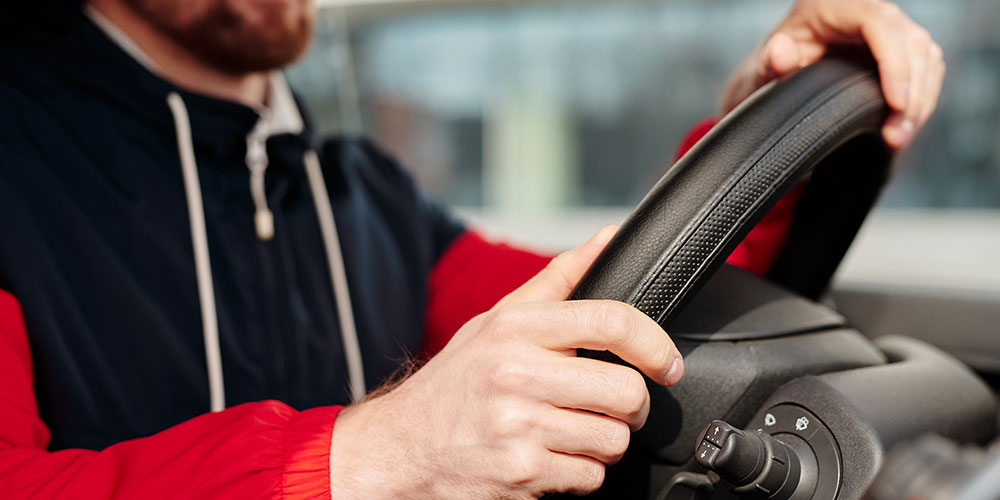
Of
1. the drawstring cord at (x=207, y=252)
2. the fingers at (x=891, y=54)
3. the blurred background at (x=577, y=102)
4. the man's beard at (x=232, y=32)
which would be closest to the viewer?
the fingers at (x=891, y=54)

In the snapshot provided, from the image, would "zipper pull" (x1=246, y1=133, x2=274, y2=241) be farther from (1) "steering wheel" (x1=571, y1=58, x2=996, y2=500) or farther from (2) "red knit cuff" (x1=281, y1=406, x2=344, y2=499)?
(1) "steering wheel" (x1=571, y1=58, x2=996, y2=500)

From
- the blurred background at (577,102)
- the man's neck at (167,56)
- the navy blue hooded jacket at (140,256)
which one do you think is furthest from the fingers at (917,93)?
the blurred background at (577,102)

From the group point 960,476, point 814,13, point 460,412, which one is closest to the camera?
point 960,476

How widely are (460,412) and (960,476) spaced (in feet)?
0.95

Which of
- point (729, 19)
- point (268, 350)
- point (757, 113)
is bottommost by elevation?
point (268, 350)

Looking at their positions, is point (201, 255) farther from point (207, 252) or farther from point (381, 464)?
point (381, 464)

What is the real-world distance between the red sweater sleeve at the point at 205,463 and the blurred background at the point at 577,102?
1.28 meters

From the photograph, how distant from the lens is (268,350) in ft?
3.13

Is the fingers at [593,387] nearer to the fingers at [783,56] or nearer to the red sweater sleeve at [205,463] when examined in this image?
the red sweater sleeve at [205,463]

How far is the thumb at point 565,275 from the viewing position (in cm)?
51

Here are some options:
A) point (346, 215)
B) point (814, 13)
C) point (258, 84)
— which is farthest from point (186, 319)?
point (814, 13)

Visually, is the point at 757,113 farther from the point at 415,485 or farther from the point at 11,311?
the point at 11,311

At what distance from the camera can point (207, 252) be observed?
36.7 inches

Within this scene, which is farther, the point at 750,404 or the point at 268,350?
the point at 268,350
